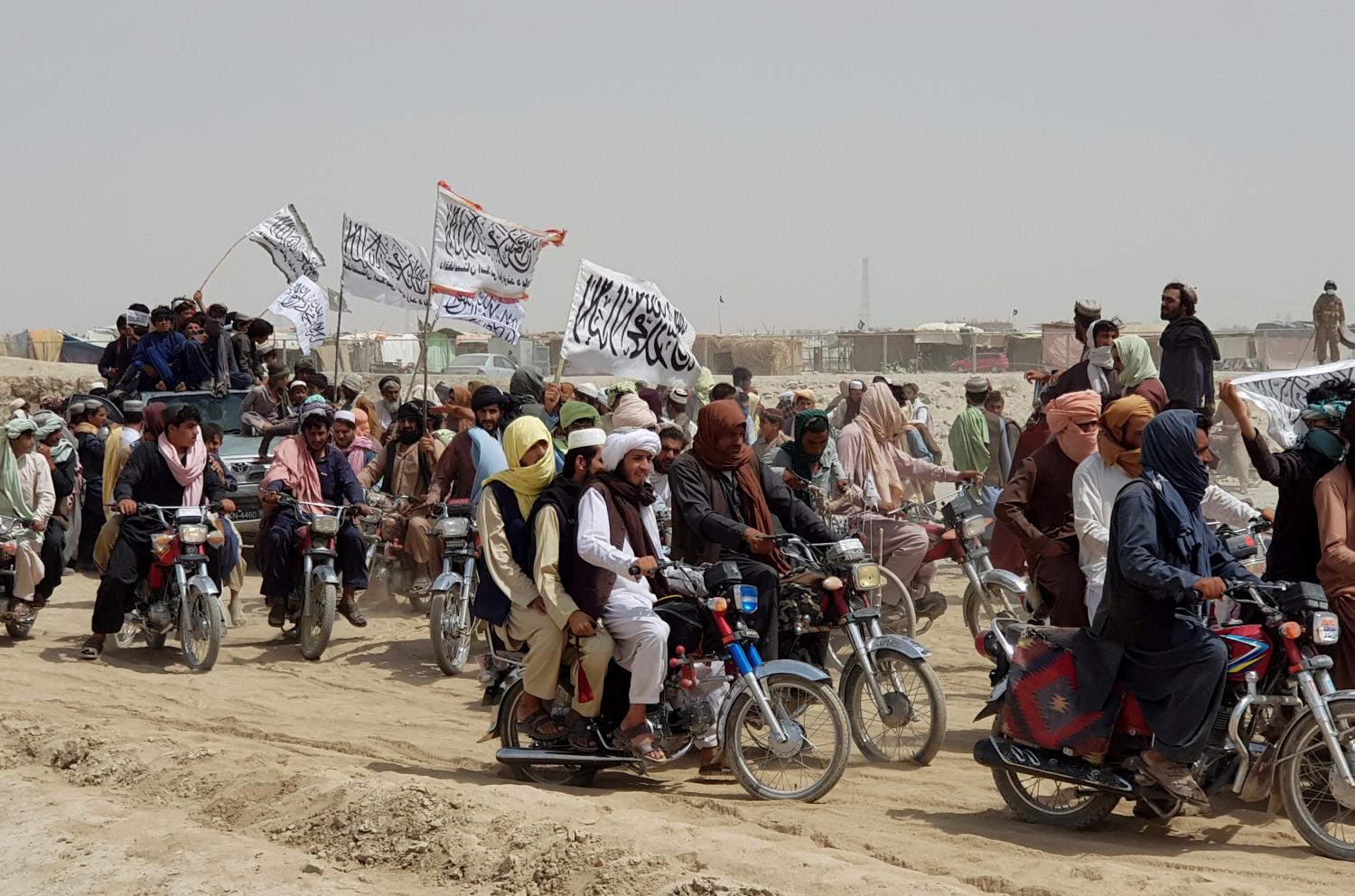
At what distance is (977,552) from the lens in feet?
35.8

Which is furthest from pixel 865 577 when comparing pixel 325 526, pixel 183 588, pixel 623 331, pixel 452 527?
pixel 623 331

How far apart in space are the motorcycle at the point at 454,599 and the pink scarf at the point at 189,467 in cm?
184

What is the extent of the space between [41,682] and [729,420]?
536 cm

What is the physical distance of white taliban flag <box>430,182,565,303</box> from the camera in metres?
16.5

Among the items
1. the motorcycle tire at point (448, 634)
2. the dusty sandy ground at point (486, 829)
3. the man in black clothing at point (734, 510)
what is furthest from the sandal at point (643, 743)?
the motorcycle tire at point (448, 634)

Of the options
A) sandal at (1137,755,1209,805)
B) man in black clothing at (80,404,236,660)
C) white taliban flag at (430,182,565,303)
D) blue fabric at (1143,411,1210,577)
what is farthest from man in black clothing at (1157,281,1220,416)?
white taliban flag at (430,182,565,303)

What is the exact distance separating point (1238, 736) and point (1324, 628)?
527 mm

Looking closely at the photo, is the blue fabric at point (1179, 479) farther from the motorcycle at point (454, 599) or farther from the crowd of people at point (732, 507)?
the motorcycle at point (454, 599)

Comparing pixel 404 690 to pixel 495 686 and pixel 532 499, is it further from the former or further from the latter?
pixel 532 499

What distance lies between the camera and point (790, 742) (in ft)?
23.0

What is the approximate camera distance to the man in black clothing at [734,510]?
7.86m

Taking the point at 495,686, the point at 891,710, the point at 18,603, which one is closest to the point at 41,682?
the point at 18,603

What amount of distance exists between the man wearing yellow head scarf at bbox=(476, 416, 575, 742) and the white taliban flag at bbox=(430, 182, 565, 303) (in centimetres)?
888

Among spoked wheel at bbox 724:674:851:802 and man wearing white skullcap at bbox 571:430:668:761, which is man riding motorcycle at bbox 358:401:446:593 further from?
spoked wheel at bbox 724:674:851:802
